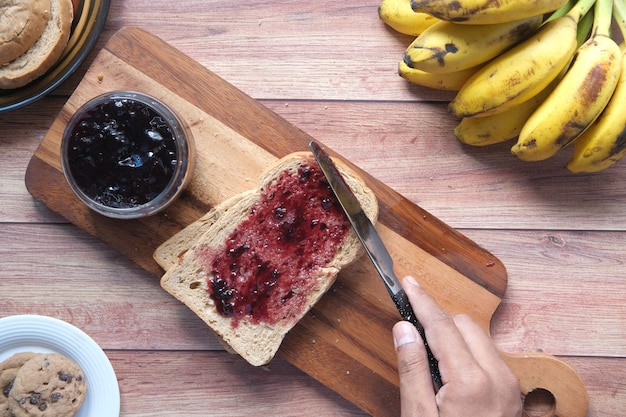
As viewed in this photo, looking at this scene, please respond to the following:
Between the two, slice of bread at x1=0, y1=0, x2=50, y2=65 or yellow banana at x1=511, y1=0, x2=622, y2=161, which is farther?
slice of bread at x1=0, y1=0, x2=50, y2=65

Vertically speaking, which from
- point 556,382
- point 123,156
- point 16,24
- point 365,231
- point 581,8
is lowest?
point 556,382

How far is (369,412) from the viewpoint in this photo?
2.34 m

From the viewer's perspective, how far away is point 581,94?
200 cm

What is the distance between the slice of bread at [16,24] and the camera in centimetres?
212

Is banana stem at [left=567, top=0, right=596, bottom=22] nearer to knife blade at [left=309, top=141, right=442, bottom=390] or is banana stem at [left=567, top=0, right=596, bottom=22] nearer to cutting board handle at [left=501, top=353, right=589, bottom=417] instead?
knife blade at [left=309, top=141, right=442, bottom=390]

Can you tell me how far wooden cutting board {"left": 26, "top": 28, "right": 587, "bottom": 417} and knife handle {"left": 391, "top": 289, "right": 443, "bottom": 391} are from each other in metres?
0.17

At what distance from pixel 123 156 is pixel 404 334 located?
120 cm

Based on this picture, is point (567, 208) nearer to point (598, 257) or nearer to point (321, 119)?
point (598, 257)

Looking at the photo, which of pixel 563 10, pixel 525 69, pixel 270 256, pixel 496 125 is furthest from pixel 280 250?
pixel 563 10

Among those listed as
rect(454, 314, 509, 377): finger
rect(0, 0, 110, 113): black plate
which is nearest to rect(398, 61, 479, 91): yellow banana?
rect(454, 314, 509, 377): finger

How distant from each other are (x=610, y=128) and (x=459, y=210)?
0.65 meters

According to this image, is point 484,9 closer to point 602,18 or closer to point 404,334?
point 602,18

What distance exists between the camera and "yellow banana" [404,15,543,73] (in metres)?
2.04

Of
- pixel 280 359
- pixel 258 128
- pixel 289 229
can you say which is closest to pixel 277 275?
pixel 289 229
